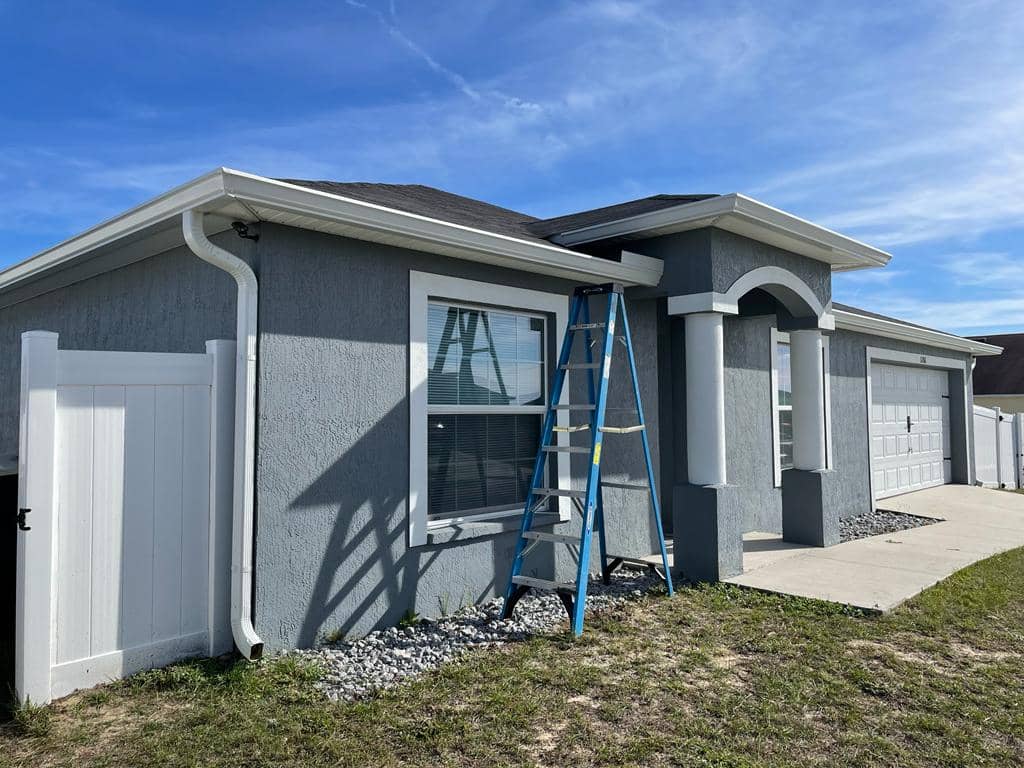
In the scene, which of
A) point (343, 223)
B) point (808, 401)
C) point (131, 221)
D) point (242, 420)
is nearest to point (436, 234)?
point (343, 223)

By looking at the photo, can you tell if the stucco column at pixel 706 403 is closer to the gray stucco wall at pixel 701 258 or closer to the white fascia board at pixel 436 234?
the gray stucco wall at pixel 701 258

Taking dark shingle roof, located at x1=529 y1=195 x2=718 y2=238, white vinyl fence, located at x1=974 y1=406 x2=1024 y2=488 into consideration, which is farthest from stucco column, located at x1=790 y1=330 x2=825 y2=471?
white vinyl fence, located at x1=974 y1=406 x2=1024 y2=488

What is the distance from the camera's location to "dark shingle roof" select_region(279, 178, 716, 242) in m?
6.18

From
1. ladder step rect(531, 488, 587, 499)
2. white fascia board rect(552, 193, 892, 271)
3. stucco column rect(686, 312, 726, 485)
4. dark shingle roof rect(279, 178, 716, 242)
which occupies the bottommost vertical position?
ladder step rect(531, 488, 587, 499)

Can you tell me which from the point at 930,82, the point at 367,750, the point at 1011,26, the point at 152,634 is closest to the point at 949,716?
the point at 367,750

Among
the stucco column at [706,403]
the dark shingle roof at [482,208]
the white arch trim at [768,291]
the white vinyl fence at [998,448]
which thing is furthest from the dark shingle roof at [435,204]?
the white vinyl fence at [998,448]

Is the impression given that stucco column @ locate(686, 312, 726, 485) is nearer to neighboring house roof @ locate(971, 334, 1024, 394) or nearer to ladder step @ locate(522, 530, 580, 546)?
ladder step @ locate(522, 530, 580, 546)

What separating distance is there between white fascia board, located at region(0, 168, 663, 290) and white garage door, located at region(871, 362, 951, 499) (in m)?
6.94

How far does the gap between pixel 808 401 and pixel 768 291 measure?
1361mm

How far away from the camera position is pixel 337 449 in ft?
15.8

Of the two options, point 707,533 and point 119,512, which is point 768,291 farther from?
point 119,512

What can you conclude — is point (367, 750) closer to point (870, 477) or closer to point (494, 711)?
point (494, 711)

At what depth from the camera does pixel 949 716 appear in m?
3.71

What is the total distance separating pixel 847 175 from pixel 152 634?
34.8 ft
